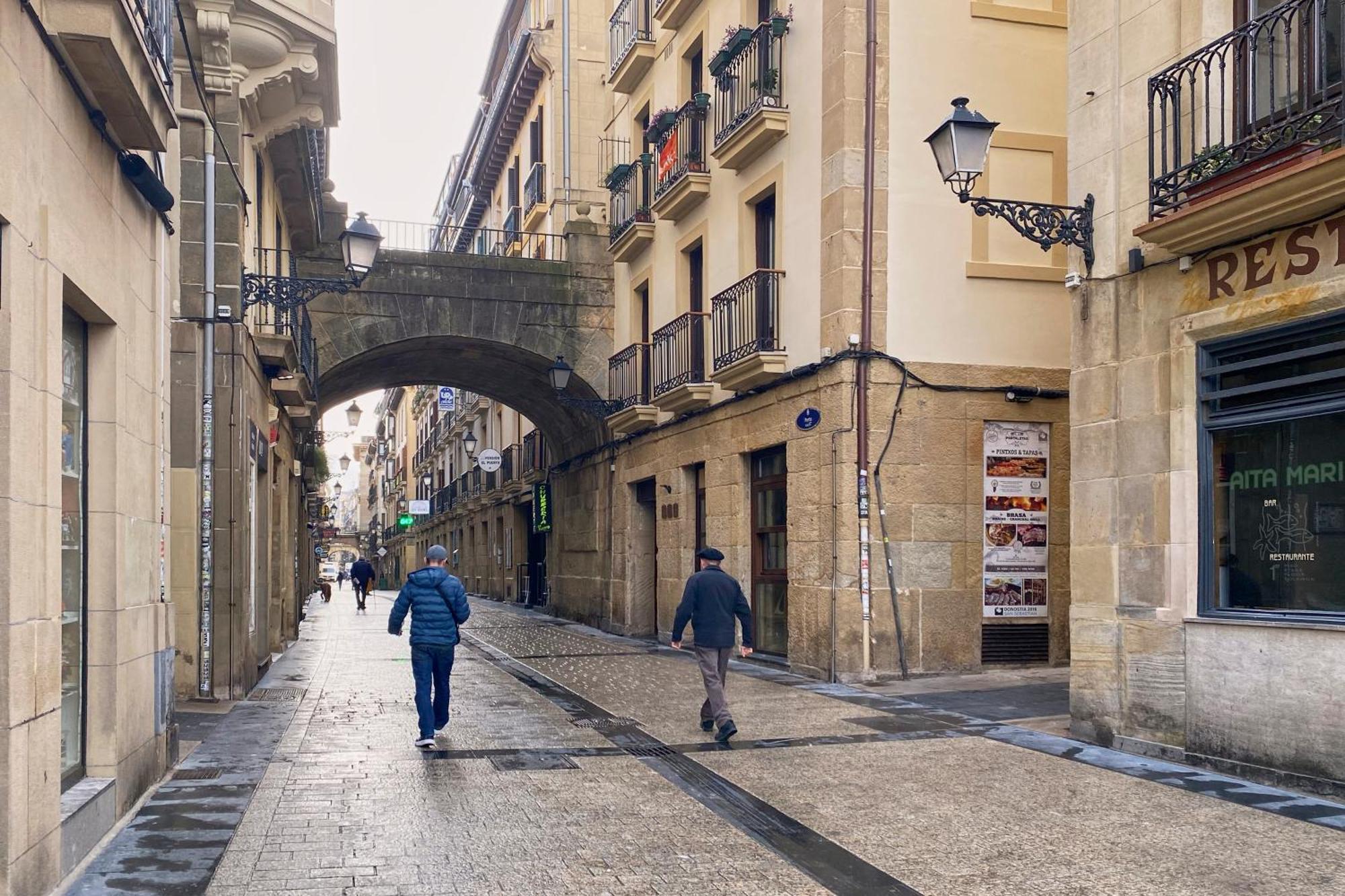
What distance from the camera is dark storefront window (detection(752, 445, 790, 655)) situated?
16.1m

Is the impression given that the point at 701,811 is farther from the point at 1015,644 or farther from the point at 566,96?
the point at 566,96

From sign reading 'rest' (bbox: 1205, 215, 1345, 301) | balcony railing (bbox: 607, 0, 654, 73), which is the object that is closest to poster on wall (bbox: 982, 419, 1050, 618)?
sign reading 'rest' (bbox: 1205, 215, 1345, 301)

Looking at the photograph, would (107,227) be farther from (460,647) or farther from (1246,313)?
(460,647)

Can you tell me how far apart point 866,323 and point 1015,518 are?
2.95 m

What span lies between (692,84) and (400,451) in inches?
2373

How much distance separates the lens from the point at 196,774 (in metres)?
8.50

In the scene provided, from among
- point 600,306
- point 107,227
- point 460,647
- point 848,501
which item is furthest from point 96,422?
point 600,306

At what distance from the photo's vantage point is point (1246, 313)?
27.6ft

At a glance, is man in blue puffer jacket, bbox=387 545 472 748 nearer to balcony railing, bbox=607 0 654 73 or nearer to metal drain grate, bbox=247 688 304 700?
metal drain grate, bbox=247 688 304 700

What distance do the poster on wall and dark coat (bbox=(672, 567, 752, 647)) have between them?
498cm

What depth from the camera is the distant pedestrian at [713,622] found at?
10273mm

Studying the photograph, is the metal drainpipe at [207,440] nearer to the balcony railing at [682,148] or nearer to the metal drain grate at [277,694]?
the metal drain grate at [277,694]

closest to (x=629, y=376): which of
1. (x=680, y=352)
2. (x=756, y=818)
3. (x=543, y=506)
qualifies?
(x=680, y=352)

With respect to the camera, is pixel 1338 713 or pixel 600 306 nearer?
pixel 1338 713
